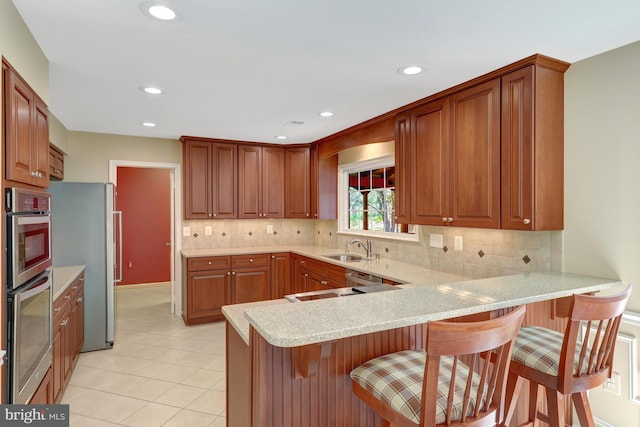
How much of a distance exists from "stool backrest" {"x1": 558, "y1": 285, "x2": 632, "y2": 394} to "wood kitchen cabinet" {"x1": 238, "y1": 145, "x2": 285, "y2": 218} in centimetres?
403

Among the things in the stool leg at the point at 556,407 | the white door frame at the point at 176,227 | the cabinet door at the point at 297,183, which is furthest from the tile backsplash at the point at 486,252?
the white door frame at the point at 176,227

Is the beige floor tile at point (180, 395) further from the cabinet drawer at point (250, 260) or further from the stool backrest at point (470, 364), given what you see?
the stool backrest at point (470, 364)

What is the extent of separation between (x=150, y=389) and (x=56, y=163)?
257 centimetres

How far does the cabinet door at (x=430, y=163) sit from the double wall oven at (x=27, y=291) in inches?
104

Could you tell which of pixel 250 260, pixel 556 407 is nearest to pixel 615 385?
pixel 556 407

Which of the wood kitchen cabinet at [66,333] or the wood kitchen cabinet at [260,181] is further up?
the wood kitchen cabinet at [260,181]

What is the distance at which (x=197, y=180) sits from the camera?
183 inches

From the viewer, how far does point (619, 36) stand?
197 cm

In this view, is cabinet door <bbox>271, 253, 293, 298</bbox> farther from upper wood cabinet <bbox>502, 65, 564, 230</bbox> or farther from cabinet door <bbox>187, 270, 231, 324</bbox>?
upper wood cabinet <bbox>502, 65, 564, 230</bbox>

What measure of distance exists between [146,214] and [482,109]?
5957 millimetres

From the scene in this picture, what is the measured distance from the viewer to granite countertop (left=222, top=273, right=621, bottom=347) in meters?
1.24

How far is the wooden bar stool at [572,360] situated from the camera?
144 centimetres

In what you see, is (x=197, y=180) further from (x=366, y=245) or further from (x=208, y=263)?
(x=366, y=245)

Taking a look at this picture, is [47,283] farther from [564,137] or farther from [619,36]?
[619,36]
